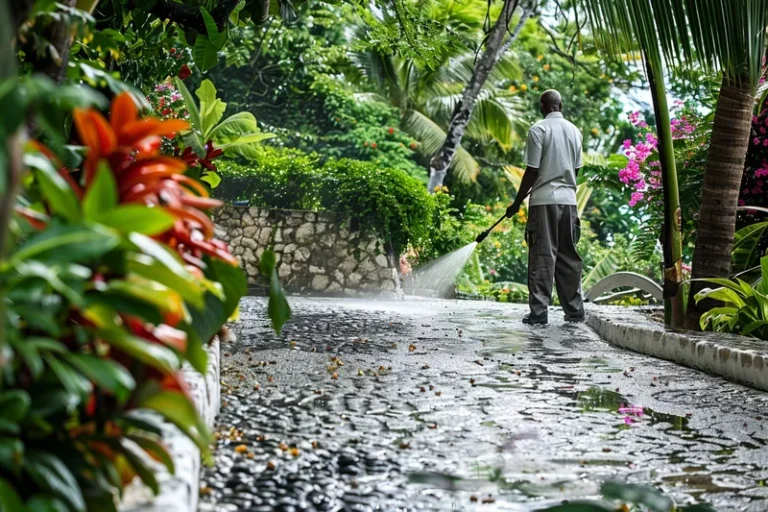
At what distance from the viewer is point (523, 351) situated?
637 centimetres

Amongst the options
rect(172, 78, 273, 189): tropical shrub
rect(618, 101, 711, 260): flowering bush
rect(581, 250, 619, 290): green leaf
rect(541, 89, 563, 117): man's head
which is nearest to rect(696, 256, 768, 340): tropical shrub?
rect(541, 89, 563, 117): man's head

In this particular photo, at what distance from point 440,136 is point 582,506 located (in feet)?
77.3

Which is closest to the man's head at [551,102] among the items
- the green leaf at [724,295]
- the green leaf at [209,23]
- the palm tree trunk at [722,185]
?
the palm tree trunk at [722,185]

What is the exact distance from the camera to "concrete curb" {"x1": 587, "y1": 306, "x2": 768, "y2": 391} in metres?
4.89

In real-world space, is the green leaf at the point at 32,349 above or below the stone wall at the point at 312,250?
below

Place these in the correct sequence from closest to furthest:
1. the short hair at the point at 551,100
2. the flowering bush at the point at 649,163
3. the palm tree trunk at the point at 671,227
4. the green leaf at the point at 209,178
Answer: the green leaf at the point at 209,178 → the palm tree trunk at the point at 671,227 → the short hair at the point at 551,100 → the flowering bush at the point at 649,163

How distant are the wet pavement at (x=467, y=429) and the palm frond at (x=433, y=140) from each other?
60.2 ft

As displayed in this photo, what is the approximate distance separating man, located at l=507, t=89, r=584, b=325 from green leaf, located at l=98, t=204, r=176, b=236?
697 cm

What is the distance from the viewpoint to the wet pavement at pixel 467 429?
2.71 m

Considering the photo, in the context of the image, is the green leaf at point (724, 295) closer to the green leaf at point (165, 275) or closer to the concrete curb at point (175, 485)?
the concrete curb at point (175, 485)

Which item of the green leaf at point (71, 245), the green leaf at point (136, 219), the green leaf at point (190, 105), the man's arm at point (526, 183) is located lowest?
the green leaf at point (71, 245)

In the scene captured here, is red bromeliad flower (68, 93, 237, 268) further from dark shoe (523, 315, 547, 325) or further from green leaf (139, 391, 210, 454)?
dark shoe (523, 315, 547, 325)

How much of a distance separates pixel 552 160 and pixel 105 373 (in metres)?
7.42

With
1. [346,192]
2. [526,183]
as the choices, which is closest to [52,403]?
[526,183]
